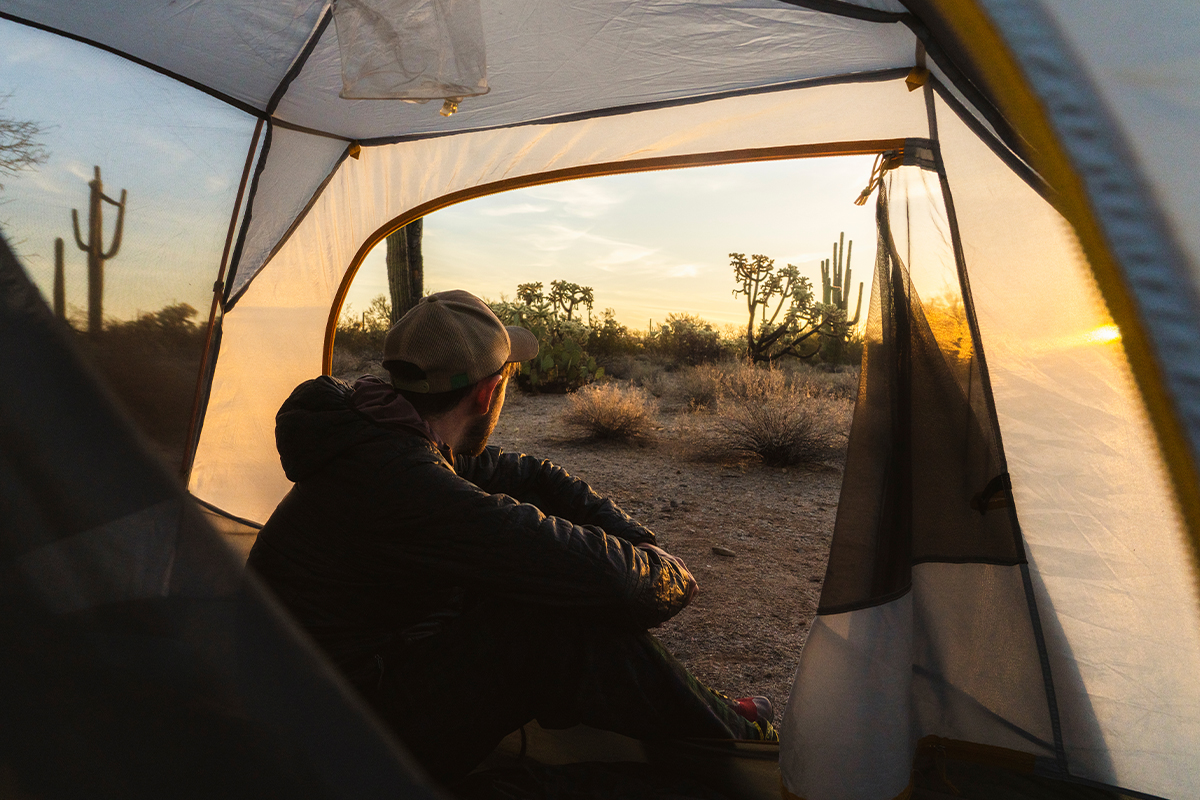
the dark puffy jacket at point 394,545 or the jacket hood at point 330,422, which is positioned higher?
the jacket hood at point 330,422

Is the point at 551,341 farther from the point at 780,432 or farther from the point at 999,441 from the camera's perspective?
the point at 999,441

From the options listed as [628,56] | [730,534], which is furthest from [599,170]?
[730,534]

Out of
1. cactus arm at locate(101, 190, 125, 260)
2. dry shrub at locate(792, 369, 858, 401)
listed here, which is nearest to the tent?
cactus arm at locate(101, 190, 125, 260)

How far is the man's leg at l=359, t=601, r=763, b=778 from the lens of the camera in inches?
51.2

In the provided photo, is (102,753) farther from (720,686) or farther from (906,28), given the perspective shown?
(720,686)

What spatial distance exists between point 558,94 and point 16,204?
4.65 feet

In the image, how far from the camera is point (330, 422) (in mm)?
1254

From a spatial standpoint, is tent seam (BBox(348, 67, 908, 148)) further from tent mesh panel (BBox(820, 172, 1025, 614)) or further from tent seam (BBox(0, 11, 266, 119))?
tent mesh panel (BBox(820, 172, 1025, 614))

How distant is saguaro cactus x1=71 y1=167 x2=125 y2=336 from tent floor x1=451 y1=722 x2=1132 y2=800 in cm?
126

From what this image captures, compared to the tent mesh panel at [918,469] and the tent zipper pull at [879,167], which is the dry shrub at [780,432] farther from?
the tent mesh panel at [918,469]

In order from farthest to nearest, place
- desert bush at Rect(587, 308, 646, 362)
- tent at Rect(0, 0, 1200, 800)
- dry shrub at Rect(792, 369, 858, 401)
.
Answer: desert bush at Rect(587, 308, 646, 362) < dry shrub at Rect(792, 369, 858, 401) < tent at Rect(0, 0, 1200, 800)

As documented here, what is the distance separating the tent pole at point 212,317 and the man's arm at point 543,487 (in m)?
1.05

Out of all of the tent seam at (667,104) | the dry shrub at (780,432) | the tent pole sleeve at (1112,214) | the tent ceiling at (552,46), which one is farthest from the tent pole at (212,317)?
the dry shrub at (780,432)

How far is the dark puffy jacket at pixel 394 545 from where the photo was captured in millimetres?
1204
